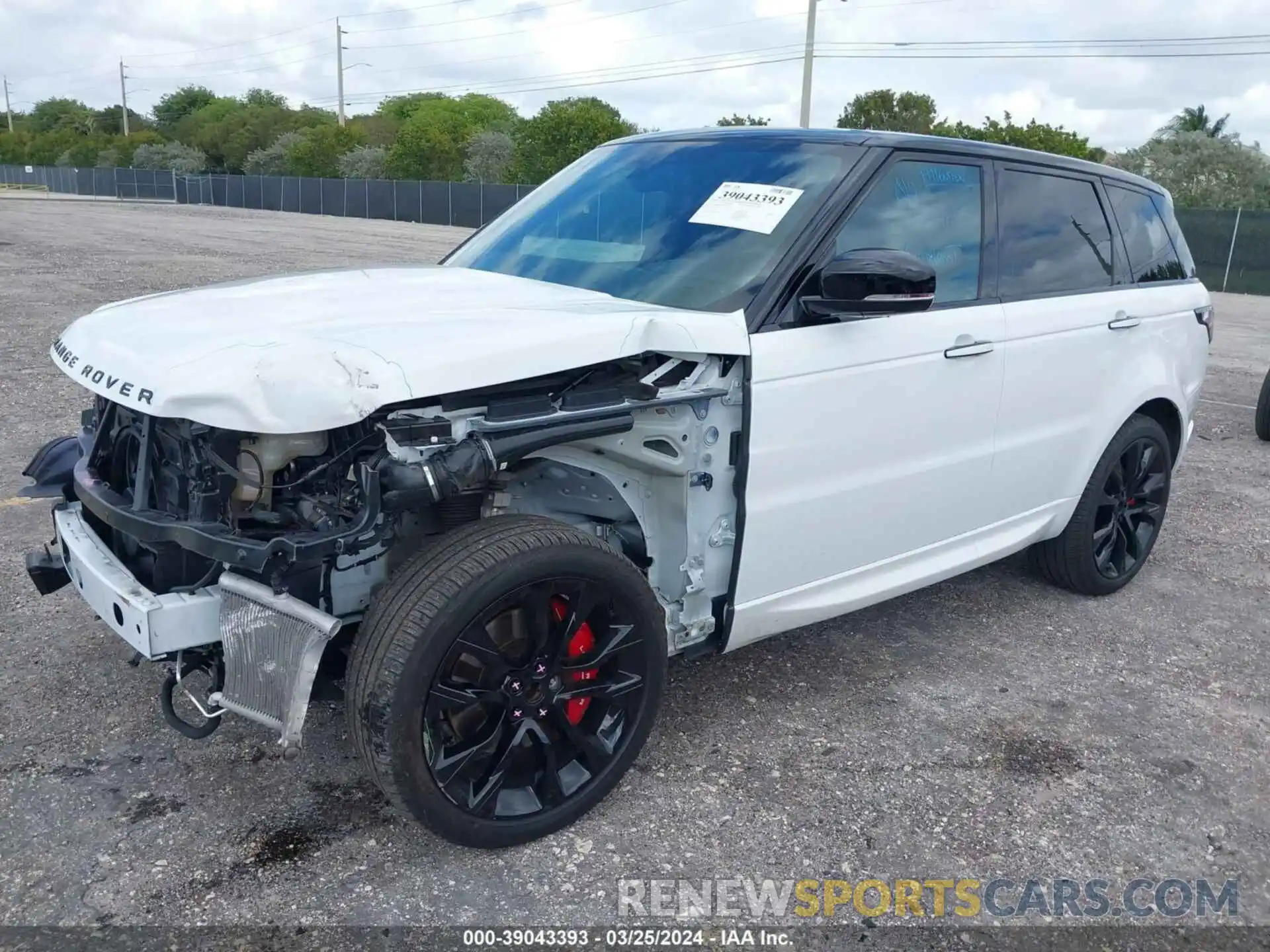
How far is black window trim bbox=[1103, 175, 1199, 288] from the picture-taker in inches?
174

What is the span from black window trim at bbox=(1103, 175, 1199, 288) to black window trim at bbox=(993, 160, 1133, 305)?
26 mm

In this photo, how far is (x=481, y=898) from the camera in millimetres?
2570

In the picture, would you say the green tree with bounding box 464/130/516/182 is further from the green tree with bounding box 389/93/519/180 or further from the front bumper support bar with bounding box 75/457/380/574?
the front bumper support bar with bounding box 75/457/380/574

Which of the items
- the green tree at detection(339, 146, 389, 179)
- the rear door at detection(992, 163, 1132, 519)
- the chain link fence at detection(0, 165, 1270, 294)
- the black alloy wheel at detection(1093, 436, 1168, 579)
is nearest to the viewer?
the rear door at detection(992, 163, 1132, 519)

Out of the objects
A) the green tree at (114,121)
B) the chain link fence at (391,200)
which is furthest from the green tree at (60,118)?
the chain link fence at (391,200)

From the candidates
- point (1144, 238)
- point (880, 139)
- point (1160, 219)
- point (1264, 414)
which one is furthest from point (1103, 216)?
point (1264, 414)

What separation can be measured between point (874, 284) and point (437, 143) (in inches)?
2296

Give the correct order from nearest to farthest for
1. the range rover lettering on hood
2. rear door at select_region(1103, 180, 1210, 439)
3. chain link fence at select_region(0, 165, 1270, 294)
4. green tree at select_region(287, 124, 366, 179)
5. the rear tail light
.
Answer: the range rover lettering on hood, rear door at select_region(1103, 180, 1210, 439), the rear tail light, chain link fence at select_region(0, 165, 1270, 294), green tree at select_region(287, 124, 366, 179)

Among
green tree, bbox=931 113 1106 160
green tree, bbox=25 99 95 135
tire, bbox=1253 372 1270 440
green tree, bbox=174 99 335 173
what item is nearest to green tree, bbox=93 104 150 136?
green tree, bbox=25 99 95 135

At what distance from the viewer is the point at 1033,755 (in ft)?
10.9

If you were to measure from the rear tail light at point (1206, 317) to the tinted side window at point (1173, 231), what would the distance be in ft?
0.56

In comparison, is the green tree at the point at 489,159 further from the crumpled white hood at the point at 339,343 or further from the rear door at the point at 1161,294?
the crumpled white hood at the point at 339,343

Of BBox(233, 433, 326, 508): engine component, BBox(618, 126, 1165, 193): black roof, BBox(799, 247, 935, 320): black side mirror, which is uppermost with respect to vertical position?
BBox(618, 126, 1165, 193): black roof

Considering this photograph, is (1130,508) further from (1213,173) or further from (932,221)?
(1213,173)
